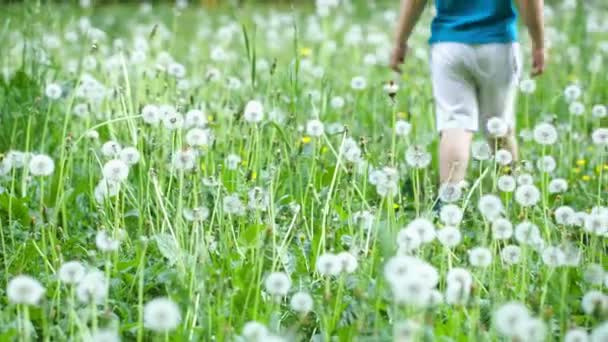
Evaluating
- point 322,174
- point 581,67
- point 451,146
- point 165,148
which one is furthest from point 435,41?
point 581,67

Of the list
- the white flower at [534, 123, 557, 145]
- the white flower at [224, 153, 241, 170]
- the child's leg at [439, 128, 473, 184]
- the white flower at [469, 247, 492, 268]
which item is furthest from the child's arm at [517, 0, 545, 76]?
the white flower at [469, 247, 492, 268]

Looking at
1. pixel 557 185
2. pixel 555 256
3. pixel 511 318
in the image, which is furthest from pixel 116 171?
pixel 557 185

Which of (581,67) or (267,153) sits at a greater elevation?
(581,67)

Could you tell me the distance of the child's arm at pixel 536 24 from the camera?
3.29 meters

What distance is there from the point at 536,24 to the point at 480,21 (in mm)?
200

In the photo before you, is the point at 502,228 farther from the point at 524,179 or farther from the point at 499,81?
the point at 499,81

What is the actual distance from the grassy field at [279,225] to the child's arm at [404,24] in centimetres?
37

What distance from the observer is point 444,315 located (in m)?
2.31

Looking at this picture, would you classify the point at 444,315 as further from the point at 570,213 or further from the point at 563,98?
the point at 563,98

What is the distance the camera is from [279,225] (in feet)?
9.37

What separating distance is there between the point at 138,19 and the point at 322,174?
265 inches

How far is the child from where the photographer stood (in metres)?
3.44

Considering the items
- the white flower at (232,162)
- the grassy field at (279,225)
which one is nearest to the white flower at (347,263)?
the grassy field at (279,225)

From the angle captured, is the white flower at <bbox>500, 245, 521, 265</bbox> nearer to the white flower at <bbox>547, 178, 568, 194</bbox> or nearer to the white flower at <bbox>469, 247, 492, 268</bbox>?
the white flower at <bbox>469, 247, 492, 268</bbox>
